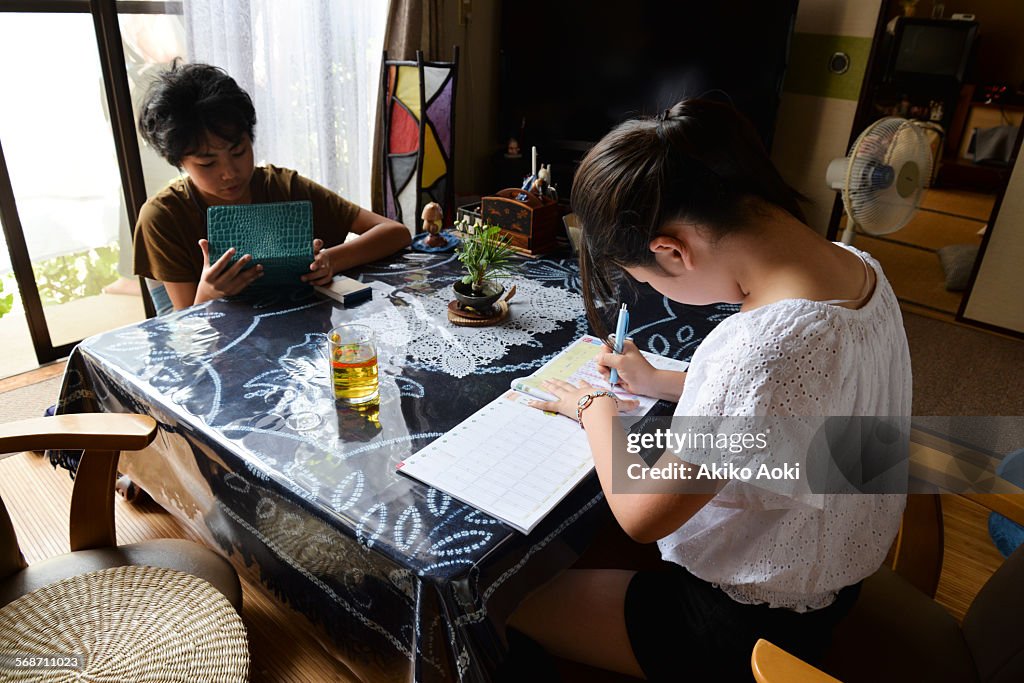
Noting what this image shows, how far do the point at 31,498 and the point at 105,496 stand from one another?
929mm

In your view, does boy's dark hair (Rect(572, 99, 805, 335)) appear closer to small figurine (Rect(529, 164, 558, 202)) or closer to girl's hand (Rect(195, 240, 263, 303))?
girl's hand (Rect(195, 240, 263, 303))

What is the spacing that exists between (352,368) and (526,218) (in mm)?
848

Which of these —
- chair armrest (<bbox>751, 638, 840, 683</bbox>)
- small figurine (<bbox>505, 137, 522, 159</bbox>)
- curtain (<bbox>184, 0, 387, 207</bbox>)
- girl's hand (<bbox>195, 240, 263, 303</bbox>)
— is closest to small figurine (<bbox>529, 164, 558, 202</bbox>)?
girl's hand (<bbox>195, 240, 263, 303</bbox>)

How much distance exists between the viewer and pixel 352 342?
3.64 ft

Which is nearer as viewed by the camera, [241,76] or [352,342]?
[352,342]

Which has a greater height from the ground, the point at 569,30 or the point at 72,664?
the point at 569,30

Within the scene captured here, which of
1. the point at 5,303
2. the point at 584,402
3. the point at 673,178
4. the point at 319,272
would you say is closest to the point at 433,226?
the point at 319,272

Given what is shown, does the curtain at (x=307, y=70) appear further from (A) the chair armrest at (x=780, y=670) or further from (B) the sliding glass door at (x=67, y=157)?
(A) the chair armrest at (x=780, y=670)

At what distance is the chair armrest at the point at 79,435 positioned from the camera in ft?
3.44

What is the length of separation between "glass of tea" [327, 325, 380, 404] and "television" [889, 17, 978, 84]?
236 inches

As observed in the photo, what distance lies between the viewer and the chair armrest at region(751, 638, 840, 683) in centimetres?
66

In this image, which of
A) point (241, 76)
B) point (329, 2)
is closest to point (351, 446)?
point (241, 76)

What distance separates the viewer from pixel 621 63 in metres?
3.21

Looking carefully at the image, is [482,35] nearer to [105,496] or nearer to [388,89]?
[388,89]
